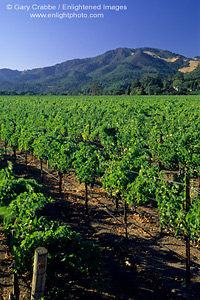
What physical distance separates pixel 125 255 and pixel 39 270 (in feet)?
16.7

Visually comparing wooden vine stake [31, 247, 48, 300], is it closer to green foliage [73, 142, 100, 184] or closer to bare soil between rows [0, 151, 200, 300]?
bare soil between rows [0, 151, 200, 300]

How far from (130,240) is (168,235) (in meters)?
1.61

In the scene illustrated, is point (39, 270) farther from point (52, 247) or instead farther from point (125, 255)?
point (125, 255)

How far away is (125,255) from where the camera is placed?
8430 millimetres

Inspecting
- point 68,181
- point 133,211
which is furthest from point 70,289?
point 68,181

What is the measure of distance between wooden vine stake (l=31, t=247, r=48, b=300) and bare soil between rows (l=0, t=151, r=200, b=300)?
193 centimetres

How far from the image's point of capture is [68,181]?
1523cm

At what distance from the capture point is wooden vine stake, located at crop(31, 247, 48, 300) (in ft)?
12.9

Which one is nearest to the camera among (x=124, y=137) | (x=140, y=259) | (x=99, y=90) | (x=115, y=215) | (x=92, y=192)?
(x=140, y=259)

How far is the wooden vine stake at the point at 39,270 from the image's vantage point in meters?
3.93

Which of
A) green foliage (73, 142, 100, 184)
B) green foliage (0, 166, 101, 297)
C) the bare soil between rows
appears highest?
green foliage (73, 142, 100, 184)

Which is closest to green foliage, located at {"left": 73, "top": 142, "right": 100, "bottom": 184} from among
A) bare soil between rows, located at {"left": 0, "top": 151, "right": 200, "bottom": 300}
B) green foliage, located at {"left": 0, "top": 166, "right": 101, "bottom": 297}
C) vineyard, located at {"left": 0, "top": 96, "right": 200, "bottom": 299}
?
vineyard, located at {"left": 0, "top": 96, "right": 200, "bottom": 299}

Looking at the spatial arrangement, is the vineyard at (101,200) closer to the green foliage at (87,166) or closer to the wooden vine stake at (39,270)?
the green foliage at (87,166)

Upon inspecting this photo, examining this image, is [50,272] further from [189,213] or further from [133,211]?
[133,211]
